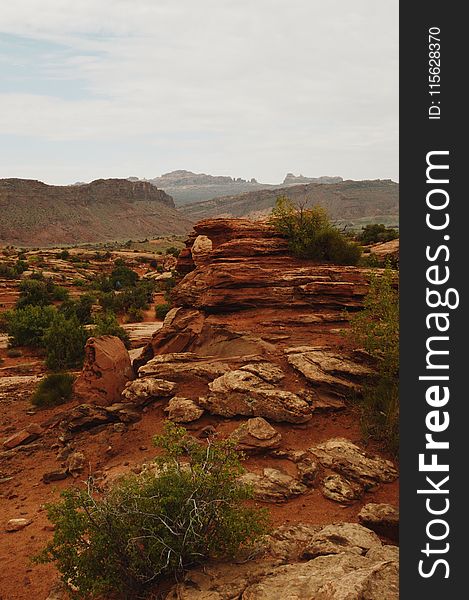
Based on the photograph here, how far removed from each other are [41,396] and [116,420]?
2.84m

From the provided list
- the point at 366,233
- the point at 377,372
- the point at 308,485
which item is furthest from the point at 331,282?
the point at 366,233

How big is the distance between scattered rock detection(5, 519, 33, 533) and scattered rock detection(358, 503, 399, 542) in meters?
4.35

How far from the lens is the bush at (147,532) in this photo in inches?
171

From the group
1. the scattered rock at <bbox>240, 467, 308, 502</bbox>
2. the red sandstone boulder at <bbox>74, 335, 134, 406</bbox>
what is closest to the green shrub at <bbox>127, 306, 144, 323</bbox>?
the red sandstone boulder at <bbox>74, 335, 134, 406</bbox>

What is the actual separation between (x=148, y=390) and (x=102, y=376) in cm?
167

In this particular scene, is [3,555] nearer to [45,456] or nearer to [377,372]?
[45,456]

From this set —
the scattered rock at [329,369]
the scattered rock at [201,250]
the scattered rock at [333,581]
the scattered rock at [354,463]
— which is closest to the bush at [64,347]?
the scattered rock at [201,250]

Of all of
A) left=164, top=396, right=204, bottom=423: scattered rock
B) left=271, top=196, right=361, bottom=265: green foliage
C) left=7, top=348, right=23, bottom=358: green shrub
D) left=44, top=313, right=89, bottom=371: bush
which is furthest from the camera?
left=7, top=348, right=23, bottom=358: green shrub

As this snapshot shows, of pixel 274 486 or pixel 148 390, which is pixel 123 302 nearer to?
pixel 148 390

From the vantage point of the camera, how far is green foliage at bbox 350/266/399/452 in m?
6.96

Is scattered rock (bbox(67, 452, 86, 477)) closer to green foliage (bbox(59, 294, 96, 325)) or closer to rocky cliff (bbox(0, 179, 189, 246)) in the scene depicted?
green foliage (bbox(59, 294, 96, 325))

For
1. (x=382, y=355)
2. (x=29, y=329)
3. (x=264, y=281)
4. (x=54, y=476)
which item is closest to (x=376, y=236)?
(x=264, y=281)

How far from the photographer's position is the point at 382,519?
16.7ft

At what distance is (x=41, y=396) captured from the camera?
1045 cm
